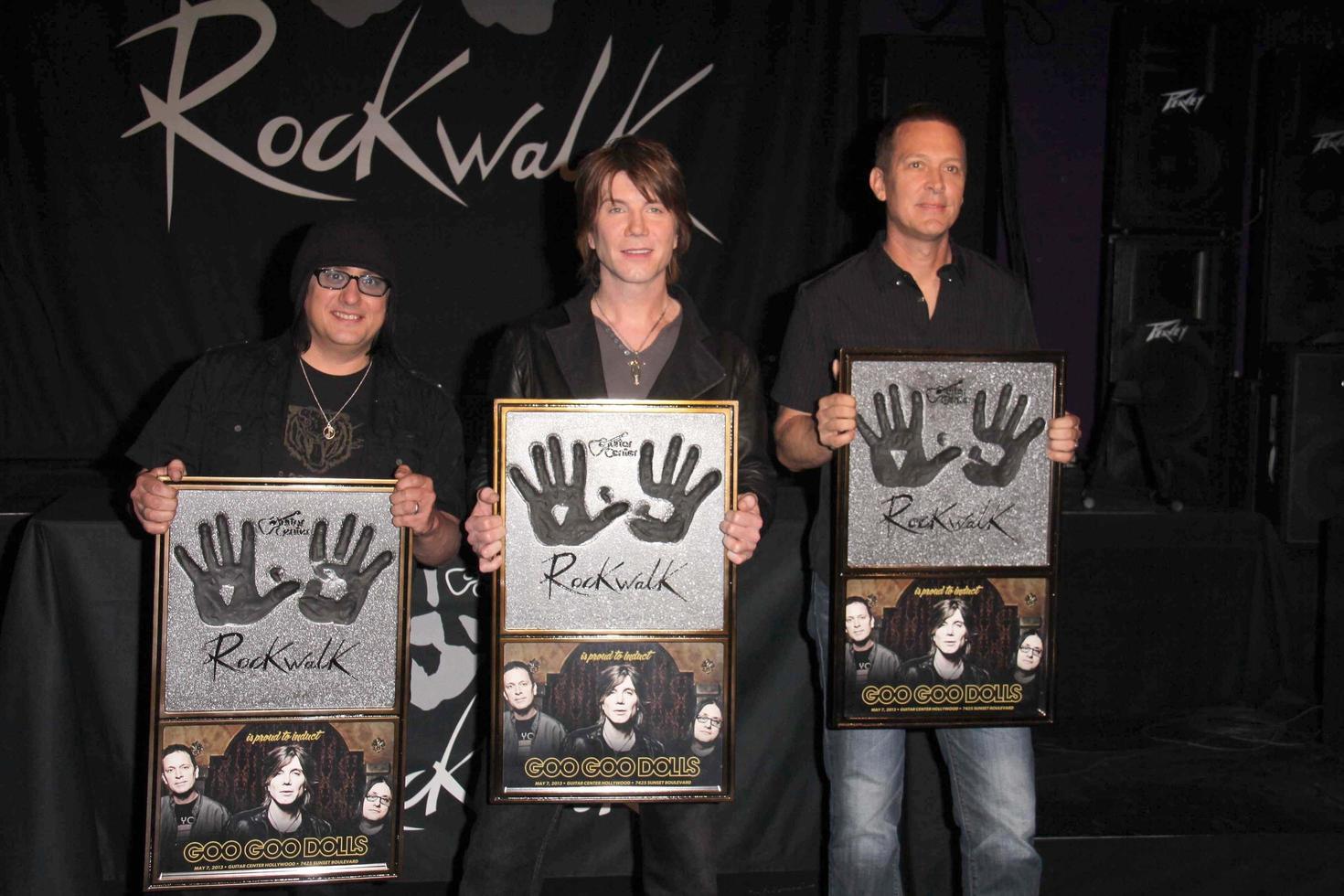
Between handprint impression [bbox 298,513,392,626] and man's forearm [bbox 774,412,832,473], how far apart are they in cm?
73

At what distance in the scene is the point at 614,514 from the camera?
1.83 metres

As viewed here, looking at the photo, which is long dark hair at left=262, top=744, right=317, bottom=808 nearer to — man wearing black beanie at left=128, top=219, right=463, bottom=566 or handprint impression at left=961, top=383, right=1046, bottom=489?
man wearing black beanie at left=128, top=219, right=463, bottom=566

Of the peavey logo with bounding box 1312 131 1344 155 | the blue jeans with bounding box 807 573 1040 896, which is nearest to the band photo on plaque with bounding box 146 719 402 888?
the blue jeans with bounding box 807 573 1040 896

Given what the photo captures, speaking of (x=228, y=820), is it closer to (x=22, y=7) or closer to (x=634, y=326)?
(x=634, y=326)

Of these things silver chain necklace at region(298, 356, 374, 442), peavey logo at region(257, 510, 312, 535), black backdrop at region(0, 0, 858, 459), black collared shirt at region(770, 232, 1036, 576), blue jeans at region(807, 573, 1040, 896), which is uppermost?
black backdrop at region(0, 0, 858, 459)

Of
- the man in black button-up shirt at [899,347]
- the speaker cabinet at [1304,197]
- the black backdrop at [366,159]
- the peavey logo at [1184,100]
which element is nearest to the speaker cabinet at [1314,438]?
the speaker cabinet at [1304,197]

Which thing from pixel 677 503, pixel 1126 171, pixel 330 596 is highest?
pixel 1126 171

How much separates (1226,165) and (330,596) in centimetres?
409

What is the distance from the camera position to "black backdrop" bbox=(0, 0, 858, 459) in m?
4.24

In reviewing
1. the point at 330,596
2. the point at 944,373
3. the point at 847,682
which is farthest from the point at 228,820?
the point at 944,373

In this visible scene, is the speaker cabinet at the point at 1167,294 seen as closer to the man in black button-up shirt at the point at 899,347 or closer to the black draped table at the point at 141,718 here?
the black draped table at the point at 141,718

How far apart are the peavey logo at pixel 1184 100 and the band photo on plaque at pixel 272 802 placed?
4063 millimetres

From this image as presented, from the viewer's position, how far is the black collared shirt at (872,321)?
202 cm

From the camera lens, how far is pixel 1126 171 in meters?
4.45
